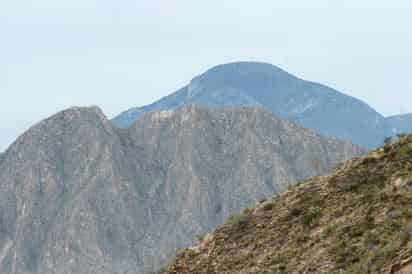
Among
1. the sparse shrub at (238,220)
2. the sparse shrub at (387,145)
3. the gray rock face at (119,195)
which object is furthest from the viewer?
the gray rock face at (119,195)

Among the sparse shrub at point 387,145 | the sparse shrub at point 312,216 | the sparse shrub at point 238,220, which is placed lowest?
the sparse shrub at point 238,220

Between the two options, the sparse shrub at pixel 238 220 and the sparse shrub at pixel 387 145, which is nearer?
the sparse shrub at pixel 387 145

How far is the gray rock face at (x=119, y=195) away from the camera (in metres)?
177

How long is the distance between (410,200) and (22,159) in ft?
605

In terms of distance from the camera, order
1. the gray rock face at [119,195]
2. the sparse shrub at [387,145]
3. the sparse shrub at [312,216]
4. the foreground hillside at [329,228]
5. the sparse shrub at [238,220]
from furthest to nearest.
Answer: the gray rock face at [119,195]
the sparse shrub at [238,220]
the sparse shrub at [387,145]
the sparse shrub at [312,216]
the foreground hillside at [329,228]

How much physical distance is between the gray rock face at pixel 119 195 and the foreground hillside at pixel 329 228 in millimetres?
147287

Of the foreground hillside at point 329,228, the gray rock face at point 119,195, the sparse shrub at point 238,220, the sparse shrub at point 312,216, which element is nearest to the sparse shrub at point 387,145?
the foreground hillside at point 329,228

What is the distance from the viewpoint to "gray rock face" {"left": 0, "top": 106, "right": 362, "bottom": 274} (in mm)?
177000

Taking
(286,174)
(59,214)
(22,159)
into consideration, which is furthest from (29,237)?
(286,174)

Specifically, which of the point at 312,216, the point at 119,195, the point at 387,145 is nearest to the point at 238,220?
the point at 312,216

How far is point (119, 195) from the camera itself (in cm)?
19062

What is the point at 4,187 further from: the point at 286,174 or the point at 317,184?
the point at 317,184

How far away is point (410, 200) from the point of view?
19984mm

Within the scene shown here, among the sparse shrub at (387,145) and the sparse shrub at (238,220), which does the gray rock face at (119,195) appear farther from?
the sparse shrub at (387,145)
